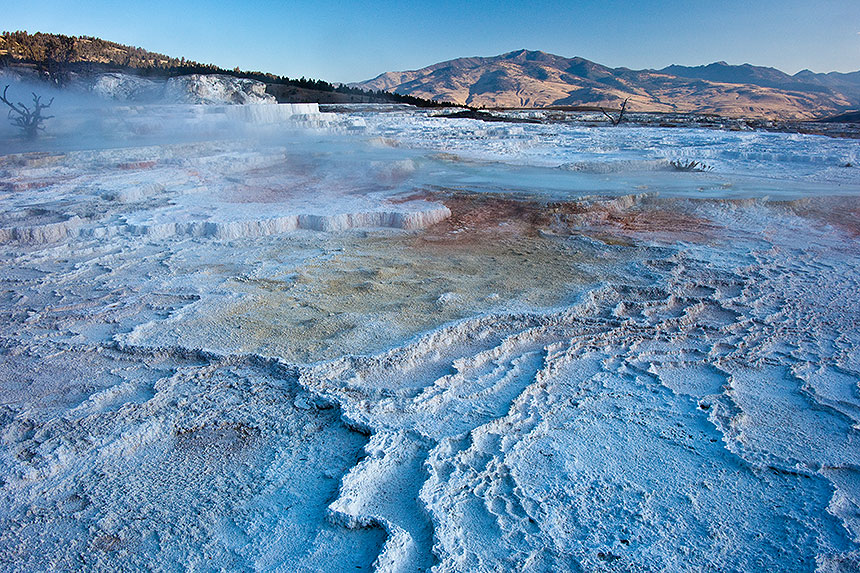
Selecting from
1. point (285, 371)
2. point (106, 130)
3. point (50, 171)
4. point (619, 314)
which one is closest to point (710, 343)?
point (619, 314)

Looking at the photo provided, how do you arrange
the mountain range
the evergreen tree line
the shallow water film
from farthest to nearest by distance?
the mountain range < the evergreen tree line < the shallow water film

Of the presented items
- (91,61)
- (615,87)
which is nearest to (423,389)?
(91,61)

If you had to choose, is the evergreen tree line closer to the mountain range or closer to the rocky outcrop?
the rocky outcrop

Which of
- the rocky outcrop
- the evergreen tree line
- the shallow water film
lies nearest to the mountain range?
the evergreen tree line

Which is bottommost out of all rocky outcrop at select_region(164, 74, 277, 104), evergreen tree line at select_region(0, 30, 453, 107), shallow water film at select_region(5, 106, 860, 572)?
shallow water film at select_region(5, 106, 860, 572)

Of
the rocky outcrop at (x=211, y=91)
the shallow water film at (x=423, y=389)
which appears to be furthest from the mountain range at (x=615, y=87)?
the shallow water film at (x=423, y=389)

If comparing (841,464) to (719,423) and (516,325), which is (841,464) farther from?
(516,325)

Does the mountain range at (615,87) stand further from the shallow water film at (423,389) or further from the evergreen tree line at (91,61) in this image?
the shallow water film at (423,389)
